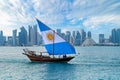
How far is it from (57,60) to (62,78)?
72.8 feet

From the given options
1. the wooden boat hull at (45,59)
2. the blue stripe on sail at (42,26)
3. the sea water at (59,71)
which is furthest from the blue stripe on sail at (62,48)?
the blue stripe on sail at (42,26)

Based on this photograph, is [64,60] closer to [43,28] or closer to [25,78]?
[43,28]

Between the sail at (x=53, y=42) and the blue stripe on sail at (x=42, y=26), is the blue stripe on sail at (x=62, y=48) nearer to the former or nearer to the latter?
the sail at (x=53, y=42)

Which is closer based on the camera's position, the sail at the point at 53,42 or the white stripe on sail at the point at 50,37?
the sail at the point at 53,42

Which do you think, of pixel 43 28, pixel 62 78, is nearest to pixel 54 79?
pixel 62 78

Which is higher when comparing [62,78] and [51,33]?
[51,33]

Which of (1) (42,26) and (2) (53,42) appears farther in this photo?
(1) (42,26)

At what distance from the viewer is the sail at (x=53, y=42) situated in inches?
2505

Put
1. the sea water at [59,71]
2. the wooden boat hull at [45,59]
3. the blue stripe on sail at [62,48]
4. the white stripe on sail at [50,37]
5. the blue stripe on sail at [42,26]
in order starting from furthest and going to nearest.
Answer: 1. the blue stripe on sail at [42,26]
2. the white stripe on sail at [50,37]
3. the wooden boat hull at [45,59]
4. the blue stripe on sail at [62,48]
5. the sea water at [59,71]

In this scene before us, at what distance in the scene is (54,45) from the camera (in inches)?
2544

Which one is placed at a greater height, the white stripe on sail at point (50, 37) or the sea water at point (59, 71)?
the white stripe on sail at point (50, 37)

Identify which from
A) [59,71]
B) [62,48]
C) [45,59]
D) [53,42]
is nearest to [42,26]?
[53,42]

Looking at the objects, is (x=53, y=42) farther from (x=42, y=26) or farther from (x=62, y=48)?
(x=42, y=26)

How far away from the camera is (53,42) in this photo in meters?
64.6
